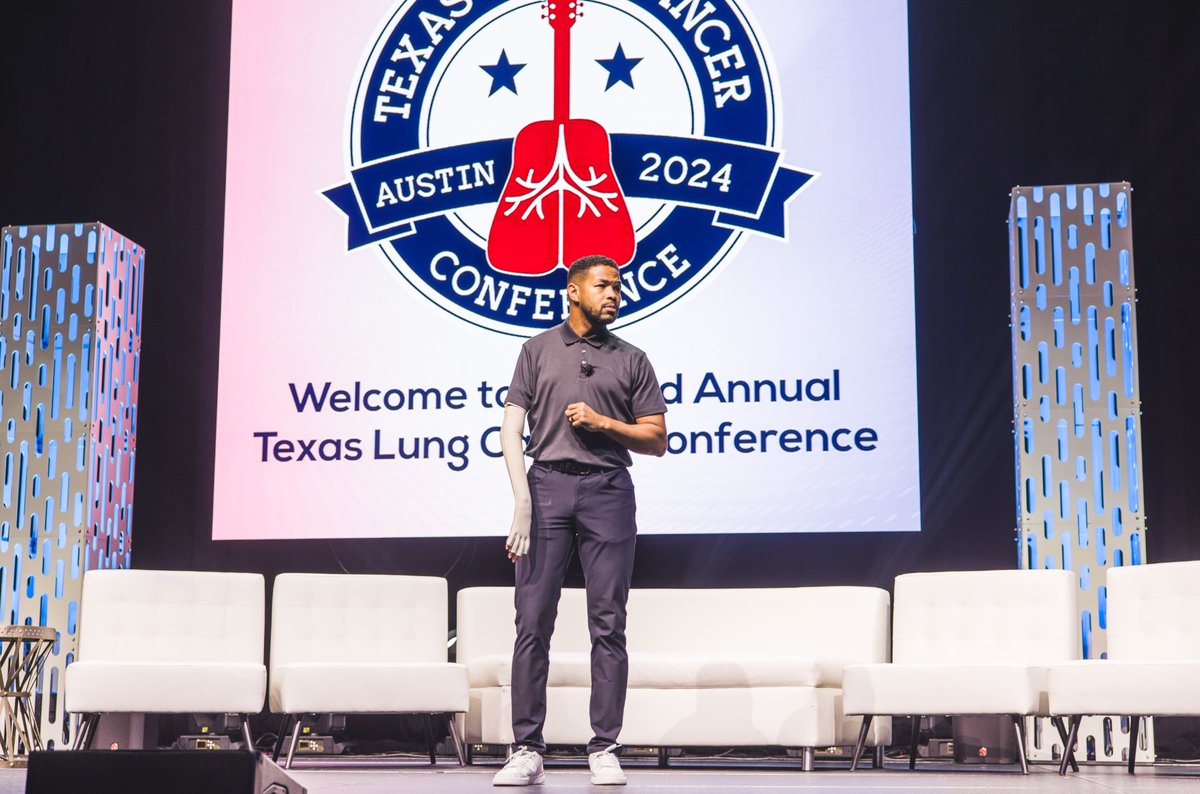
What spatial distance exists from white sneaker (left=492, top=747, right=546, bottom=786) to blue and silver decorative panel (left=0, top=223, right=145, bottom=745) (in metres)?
2.74

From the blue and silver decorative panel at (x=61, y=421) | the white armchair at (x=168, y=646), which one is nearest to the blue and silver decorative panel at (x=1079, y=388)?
the white armchair at (x=168, y=646)

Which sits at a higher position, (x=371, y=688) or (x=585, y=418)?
(x=585, y=418)

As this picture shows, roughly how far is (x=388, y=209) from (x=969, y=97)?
2343 millimetres

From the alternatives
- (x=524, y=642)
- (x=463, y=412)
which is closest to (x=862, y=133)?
(x=463, y=412)

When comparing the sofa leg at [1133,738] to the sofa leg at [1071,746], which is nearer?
the sofa leg at [1071,746]

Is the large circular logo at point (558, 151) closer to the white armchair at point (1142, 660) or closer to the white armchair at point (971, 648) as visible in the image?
the white armchair at point (971, 648)

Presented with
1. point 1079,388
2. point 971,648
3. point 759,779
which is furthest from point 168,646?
point 1079,388

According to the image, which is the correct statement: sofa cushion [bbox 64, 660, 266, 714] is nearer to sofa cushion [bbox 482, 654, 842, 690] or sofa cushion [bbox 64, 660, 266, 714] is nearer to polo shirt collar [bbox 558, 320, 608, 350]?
sofa cushion [bbox 482, 654, 842, 690]

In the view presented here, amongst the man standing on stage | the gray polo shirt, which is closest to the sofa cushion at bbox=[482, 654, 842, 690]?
the man standing on stage

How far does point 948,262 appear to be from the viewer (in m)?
5.41

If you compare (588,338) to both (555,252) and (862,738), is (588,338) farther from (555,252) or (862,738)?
(555,252)

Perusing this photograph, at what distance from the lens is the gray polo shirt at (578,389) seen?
337 centimetres

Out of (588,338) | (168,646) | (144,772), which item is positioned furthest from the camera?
(168,646)

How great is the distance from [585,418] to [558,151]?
8.43 ft
